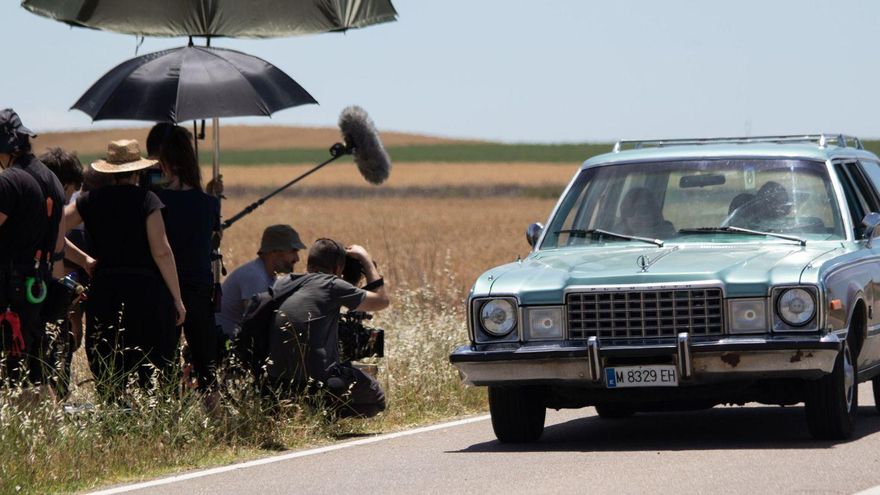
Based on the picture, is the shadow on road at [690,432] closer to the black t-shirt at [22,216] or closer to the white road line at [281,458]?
the white road line at [281,458]

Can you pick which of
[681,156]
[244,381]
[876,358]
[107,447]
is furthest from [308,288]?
[876,358]

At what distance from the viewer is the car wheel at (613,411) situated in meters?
12.4

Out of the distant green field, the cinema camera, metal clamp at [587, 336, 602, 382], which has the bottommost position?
the distant green field

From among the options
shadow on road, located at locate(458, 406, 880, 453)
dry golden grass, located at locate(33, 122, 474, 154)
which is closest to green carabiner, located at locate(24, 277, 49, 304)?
shadow on road, located at locate(458, 406, 880, 453)

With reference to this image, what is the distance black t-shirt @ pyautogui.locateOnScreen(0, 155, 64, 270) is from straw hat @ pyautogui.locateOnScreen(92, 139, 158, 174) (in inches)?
26.5

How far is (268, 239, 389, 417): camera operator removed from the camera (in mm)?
11328

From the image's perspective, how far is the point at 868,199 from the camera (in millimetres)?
12242

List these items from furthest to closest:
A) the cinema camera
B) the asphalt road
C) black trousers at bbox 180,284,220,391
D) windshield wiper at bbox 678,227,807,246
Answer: the cinema camera → black trousers at bbox 180,284,220,391 → windshield wiper at bbox 678,227,807,246 → the asphalt road

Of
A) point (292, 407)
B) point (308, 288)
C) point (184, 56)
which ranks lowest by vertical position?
point (292, 407)

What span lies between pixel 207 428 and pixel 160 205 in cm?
135

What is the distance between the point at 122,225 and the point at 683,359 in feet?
11.2

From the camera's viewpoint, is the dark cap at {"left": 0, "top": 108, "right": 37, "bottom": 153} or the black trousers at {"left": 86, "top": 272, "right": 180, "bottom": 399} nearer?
the dark cap at {"left": 0, "top": 108, "right": 37, "bottom": 153}

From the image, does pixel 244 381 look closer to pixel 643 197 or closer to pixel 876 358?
pixel 643 197

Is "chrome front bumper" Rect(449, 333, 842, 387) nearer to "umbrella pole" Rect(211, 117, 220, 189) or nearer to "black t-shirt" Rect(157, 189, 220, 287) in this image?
"black t-shirt" Rect(157, 189, 220, 287)
